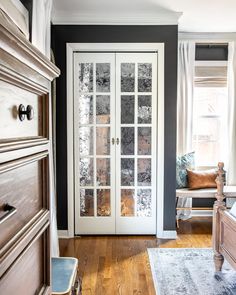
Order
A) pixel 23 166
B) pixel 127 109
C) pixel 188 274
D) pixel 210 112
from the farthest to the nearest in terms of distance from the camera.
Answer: pixel 210 112, pixel 127 109, pixel 188 274, pixel 23 166

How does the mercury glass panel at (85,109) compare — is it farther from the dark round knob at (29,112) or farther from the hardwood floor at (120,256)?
the dark round knob at (29,112)

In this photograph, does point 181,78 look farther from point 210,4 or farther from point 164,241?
point 164,241

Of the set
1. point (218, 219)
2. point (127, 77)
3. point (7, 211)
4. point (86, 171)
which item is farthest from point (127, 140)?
point (7, 211)

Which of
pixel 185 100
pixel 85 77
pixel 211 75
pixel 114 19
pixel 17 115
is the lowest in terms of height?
pixel 17 115

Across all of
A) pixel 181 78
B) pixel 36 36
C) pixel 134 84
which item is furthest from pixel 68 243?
pixel 181 78

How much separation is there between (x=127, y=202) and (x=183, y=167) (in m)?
0.95

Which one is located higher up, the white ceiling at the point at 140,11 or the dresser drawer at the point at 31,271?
the white ceiling at the point at 140,11

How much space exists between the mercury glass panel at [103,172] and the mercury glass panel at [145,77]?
93 centimetres

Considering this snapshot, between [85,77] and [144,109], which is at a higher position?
[85,77]

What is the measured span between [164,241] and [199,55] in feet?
8.30

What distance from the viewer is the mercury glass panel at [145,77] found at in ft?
11.7

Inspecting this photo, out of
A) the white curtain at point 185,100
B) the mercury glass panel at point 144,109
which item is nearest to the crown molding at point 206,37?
the white curtain at point 185,100

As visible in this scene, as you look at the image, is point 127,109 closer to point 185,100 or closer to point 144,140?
point 144,140

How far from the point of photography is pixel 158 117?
3547 mm
